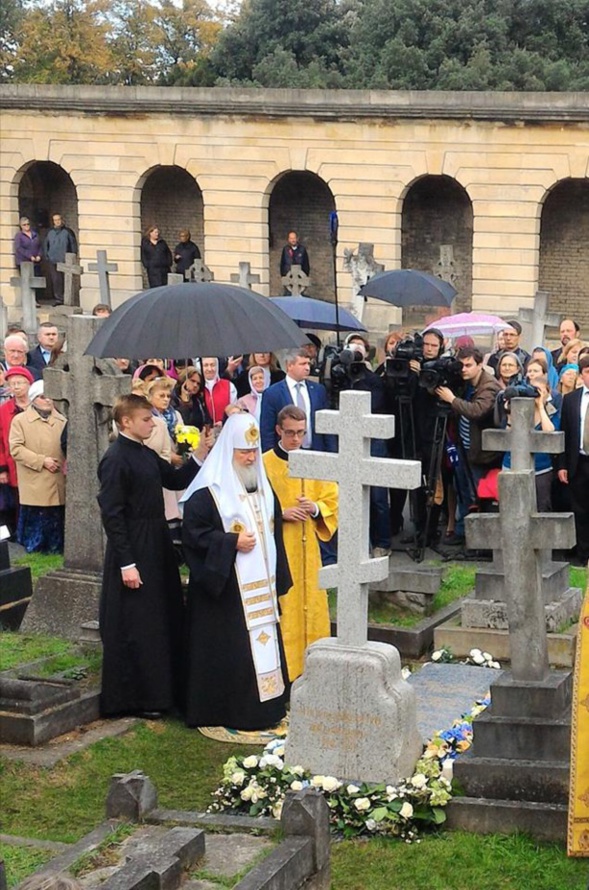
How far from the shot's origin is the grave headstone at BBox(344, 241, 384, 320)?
84.8 feet

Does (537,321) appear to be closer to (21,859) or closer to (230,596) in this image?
(230,596)

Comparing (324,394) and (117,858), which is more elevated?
(324,394)

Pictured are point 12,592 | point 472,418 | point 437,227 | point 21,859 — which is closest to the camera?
point 21,859

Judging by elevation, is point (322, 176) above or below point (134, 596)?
above

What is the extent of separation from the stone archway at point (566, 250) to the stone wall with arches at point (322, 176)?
28mm

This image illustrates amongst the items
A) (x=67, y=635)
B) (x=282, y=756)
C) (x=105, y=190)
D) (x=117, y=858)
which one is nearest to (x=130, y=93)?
(x=105, y=190)

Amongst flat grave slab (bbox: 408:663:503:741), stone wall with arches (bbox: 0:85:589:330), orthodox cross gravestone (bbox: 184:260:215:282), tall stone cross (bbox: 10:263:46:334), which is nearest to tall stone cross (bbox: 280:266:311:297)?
orthodox cross gravestone (bbox: 184:260:215:282)

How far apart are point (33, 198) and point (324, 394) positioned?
24.1 m

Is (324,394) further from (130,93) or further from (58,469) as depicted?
(130,93)

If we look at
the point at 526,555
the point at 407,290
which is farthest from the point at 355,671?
the point at 407,290

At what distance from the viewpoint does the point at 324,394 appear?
12.3 m

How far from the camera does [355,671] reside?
758 centimetres

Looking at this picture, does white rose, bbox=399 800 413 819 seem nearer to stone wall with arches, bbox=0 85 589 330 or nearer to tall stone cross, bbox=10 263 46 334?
tall stone cross, bbox=10 263 46 334

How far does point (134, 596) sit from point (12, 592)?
2.48m
